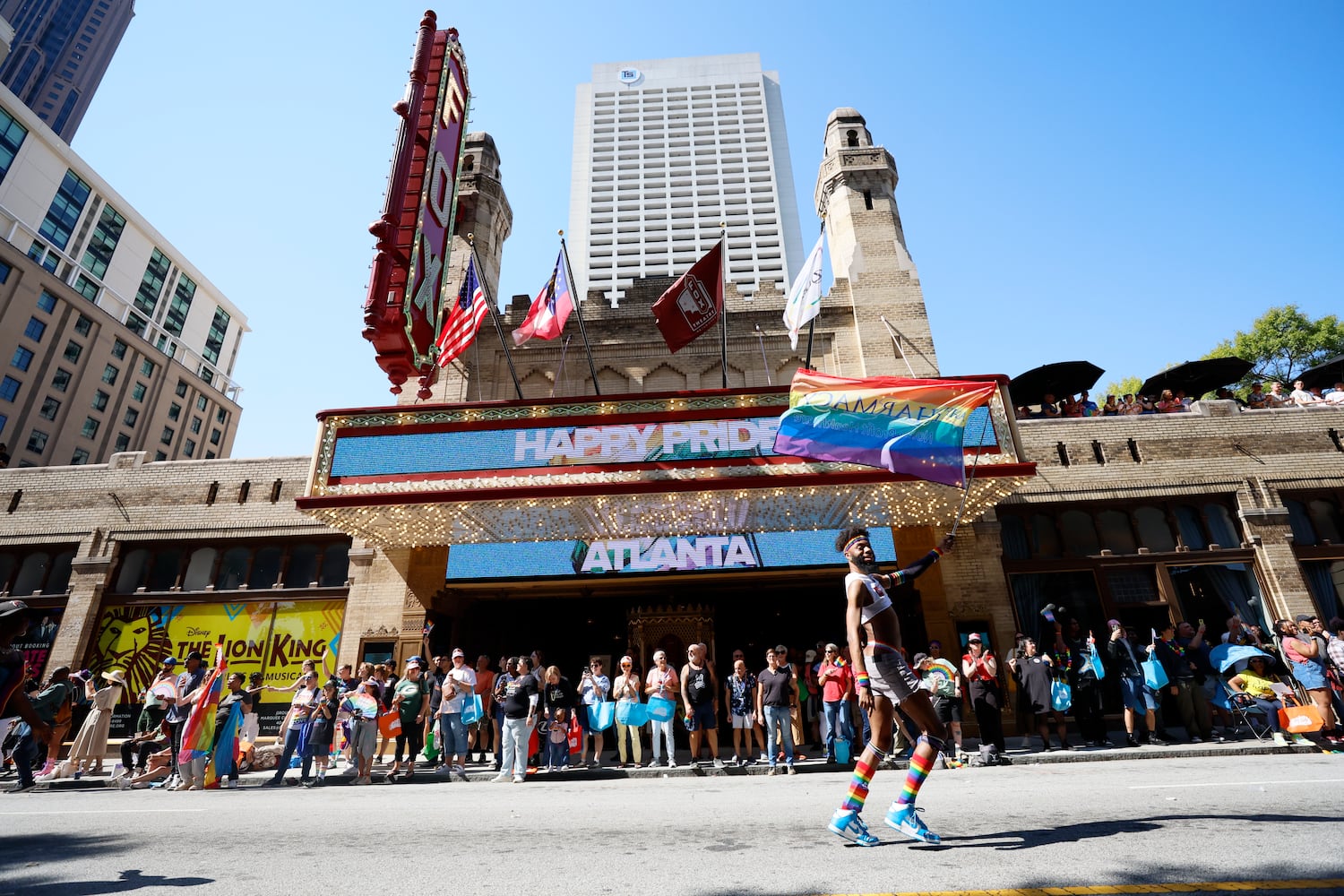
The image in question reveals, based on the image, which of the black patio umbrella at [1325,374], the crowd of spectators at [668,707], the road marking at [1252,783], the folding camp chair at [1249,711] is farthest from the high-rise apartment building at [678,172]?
the road marking at [1252,783]

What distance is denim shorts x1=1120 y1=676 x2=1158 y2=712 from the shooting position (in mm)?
11844

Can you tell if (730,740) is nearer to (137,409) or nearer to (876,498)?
(876,498)

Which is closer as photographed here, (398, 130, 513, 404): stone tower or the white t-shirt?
the white t-shirt

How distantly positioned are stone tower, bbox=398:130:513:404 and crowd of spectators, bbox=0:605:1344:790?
8.61 metres

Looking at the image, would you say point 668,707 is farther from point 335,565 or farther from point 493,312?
point 493,312

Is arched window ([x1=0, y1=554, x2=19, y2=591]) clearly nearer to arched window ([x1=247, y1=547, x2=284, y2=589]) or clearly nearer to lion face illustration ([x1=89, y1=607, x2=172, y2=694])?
lion face illustration ([x1=89, y1=607, x2=172, y2=694])

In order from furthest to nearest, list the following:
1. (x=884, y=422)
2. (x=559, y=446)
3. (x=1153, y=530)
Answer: (x=1153, y=530)
(x=559, y=446)
(x=884, y=422)

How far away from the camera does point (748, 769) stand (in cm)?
1102

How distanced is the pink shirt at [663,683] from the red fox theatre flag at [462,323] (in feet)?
28.1

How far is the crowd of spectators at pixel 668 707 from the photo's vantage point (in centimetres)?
1090

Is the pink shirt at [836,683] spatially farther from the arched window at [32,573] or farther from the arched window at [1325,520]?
the arched window at [32,573]

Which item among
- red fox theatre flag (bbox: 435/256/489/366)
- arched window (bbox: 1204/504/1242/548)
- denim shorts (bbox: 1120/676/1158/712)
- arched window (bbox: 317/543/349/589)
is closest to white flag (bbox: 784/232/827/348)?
red fox theatre flag (bbox: 435/256/489/366)

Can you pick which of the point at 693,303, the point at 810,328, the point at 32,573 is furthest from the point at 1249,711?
the point at 32,573

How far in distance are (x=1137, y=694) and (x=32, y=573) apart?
84.8 ft
